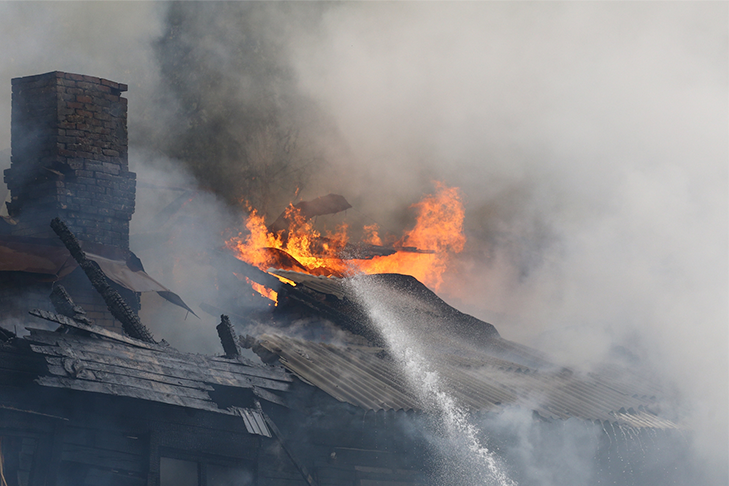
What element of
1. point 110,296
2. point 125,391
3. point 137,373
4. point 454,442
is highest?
point 110,296

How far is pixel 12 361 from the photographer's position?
609cm

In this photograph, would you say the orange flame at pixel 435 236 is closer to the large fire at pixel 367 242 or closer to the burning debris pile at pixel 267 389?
the large fire at pixel 367 242

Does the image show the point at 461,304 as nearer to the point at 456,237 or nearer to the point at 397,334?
the point at 456,237

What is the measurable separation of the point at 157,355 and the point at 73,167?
455 cm

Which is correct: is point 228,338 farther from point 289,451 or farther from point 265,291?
point 265,291

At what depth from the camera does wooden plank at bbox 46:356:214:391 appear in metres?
→ 5.90

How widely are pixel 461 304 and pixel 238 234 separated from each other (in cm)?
837

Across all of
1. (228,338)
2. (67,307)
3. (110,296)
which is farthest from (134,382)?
(110,296)

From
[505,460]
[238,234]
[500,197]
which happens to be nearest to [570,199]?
[500,197]

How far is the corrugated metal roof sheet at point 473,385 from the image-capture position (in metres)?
8.14

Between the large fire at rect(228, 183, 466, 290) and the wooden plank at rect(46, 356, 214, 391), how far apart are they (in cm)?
920

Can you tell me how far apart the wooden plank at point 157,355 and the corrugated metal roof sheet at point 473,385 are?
448mm

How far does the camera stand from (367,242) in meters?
22.4

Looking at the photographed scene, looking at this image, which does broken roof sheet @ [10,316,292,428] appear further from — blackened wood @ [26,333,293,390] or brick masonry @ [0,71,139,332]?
brick masonry @ [0,71,139,332]
